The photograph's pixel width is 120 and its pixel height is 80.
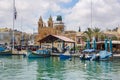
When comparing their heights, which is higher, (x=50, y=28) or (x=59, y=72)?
(x=50, y=28)

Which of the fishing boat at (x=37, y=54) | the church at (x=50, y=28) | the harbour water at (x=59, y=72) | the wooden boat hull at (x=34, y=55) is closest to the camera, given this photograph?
the harbour water at (x=59, y=72)

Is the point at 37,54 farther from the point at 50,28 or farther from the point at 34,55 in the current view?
the point at 50,28

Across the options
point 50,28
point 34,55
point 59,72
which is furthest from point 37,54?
point 50,28

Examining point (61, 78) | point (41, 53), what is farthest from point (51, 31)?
point (61, 78)

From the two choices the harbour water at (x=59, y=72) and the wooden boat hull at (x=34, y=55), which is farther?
the wooden boat hull at (x=34, y=55)

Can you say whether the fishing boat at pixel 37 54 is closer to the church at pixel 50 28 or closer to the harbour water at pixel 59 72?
the harbour water at pixel 59 72

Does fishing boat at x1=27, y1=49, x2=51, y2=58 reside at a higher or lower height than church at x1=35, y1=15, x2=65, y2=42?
lower

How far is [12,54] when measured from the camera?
87625 millimetres

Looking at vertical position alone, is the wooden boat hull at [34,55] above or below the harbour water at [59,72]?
above

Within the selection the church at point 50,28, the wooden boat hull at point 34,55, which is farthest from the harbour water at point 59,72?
the church at point 50,28

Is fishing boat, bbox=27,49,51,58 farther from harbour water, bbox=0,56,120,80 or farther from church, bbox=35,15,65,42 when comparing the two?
church, bbox=35,15,65,42

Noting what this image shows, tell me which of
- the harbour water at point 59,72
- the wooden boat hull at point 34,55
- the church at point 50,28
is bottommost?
the harbour water at point 59,72

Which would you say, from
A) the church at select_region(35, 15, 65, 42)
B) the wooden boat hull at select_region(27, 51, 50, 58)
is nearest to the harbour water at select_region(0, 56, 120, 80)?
the wooden boat hull at select_region(27, 51, 50, 58)

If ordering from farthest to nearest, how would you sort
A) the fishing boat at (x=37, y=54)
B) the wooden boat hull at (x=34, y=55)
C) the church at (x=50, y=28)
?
1. the church at (x=50, y=28)
2. the fishing boat at (x=37, y=54)
3. the wooden boat hull at (x=34, y=55)
